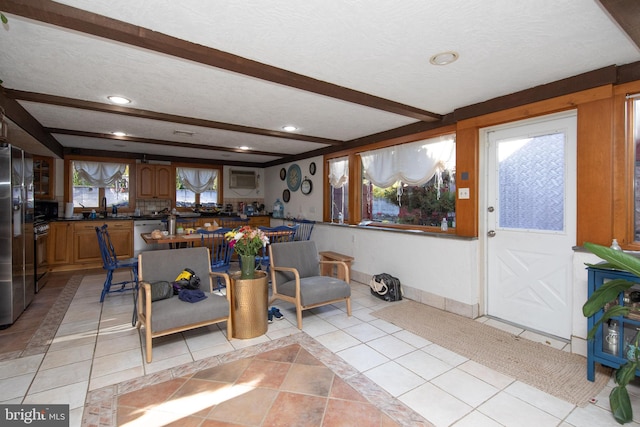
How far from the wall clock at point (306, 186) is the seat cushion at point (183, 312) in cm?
371

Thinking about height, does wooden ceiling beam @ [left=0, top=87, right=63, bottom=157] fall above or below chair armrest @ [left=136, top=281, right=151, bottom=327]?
above

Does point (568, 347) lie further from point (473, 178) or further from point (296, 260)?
point (296, 260)

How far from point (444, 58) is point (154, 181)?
21.1ft

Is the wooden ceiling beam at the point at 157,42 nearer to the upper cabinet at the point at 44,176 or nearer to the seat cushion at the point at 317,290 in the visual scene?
the seat cushion at the point at 317,290

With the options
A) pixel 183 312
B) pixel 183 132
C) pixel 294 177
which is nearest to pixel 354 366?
pixel 183 312

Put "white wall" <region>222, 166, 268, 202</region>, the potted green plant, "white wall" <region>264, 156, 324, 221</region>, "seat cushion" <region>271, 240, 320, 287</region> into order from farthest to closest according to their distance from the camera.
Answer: "white wall" <region>222, 166, 268, 202</region>, "white wall" <region>264, 156, 324, 221</region>, "seat cushion" <region>271, 240, 320, 287</region>, the potted green plant

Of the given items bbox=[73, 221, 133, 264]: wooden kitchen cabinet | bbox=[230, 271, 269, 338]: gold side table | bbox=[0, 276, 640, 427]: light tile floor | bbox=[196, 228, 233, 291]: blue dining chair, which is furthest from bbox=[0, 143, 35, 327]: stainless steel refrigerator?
bbox=[230, 271, 269, 338]: gold side table

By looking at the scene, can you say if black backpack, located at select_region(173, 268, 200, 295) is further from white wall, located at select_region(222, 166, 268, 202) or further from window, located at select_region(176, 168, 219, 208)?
white wall, located at select_region(222, 166, 268, 202)

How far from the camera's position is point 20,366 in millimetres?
2404

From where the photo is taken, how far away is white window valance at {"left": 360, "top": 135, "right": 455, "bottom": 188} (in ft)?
12.7

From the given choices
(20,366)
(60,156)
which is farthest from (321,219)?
(60,156)

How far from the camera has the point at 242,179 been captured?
25.8 feet

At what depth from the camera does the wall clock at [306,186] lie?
6277 mm

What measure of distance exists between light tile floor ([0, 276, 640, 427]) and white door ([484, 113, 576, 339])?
28 cm
